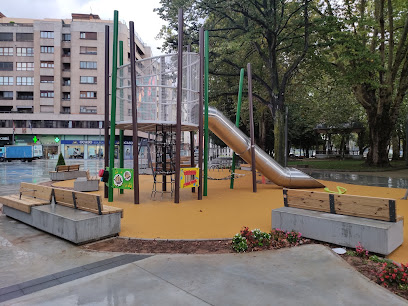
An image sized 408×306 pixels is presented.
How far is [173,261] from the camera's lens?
5121 mm

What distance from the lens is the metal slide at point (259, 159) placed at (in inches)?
556

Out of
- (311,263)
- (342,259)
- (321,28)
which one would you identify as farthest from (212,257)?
(321,28)

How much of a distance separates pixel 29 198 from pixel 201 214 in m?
4.63

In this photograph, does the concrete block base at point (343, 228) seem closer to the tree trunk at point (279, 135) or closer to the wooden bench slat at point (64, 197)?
the wooden bench slat at point (64, 197)

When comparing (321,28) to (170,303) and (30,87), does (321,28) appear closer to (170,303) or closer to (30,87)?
(170,303)

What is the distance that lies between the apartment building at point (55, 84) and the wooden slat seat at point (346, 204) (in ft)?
176

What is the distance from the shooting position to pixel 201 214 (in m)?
9.06

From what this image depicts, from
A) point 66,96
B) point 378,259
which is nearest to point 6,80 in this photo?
point 66,96

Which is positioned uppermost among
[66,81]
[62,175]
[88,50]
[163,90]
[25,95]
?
[88,50]

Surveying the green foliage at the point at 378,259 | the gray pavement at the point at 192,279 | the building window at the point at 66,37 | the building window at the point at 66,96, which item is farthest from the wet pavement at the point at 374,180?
the building window at the point at 66,37

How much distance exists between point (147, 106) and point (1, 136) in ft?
196

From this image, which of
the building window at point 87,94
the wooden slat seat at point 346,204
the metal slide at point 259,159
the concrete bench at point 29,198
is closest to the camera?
the wooden slat seat at point 346,204

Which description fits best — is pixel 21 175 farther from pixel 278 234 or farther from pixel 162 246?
pixel 278 234

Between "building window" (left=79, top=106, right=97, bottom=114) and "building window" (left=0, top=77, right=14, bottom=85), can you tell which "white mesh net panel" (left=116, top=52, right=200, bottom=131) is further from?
"building window" (left=0, top=77, right=14, bottom=85)
